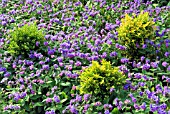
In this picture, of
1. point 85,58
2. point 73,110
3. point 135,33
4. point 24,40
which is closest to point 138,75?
point 135,33

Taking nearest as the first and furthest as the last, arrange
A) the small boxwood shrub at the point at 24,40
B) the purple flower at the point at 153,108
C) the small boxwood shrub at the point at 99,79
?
the purple flower at the point at 153,108 < the small boxwood shrub at the point at 99,79 < the small boxwood shrub at the point at 24,40

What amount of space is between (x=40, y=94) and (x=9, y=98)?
39 centimetres

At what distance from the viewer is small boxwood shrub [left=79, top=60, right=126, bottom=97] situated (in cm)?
405

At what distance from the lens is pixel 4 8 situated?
20.7ft

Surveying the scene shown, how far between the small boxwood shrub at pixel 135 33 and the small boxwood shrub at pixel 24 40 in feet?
4.06

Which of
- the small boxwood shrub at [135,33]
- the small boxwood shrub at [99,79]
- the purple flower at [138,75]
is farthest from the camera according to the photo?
the small boxwood shrub at [135,33]

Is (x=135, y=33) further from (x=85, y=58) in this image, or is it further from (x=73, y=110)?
(x=73, y=110)

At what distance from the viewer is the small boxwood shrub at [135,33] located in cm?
475

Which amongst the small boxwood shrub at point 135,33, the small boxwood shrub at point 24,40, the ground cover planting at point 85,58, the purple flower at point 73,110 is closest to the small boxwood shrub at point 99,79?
the ground cover planting at point 85,58

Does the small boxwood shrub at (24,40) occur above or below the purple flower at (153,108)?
above

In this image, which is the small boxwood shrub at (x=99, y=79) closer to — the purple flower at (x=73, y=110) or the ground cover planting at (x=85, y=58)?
the ground cover planting at (x=85, y=58)

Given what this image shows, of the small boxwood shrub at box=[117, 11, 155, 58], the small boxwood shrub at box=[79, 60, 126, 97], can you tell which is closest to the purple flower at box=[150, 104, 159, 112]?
the small boxwood shrub at box=[79, 60, 126, 97]

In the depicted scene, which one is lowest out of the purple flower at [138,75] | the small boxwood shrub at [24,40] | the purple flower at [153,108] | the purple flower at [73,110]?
the purple flower at [73,110]

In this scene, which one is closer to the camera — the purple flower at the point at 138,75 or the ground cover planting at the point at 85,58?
the ground cover planting at the point at 85,58
